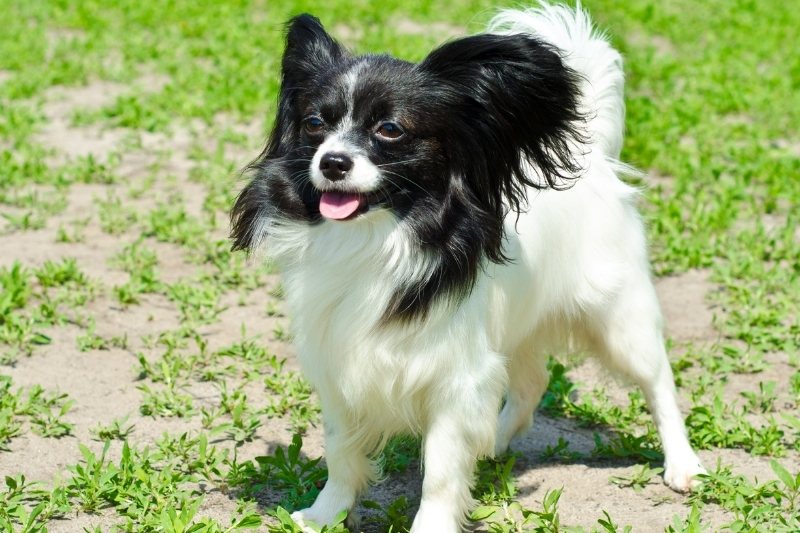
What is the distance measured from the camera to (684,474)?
4023 millimetres

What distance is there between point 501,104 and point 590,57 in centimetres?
101

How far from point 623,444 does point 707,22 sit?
24.1 ft

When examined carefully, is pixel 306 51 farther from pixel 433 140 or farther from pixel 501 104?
pixel 501 104

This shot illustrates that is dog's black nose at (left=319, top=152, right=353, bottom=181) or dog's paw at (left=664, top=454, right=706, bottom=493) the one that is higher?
dog's black nose at (left=319, top=152, right=353, bottom=181)

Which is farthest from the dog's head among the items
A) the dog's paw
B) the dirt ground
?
the dog's paw

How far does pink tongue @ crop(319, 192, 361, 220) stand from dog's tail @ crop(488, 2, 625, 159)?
1175mm

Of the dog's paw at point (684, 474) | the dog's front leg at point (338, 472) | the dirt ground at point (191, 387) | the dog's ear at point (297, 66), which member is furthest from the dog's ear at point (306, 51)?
the dog's paw at point (684, 474)

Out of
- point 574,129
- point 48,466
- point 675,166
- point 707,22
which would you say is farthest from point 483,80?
point 707,22

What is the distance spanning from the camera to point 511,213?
3.62m

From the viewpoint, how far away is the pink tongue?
10.2ft

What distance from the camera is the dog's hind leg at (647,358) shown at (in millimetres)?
4035

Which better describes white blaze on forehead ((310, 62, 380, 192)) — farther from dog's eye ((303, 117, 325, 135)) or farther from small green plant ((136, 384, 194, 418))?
small green plant ((136, 384, 194, 418))

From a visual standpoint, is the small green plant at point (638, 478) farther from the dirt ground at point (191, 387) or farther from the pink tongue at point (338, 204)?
the pink tongue at point (338, 204)

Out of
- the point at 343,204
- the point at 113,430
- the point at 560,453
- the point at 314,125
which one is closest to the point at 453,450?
the point at 343,204
